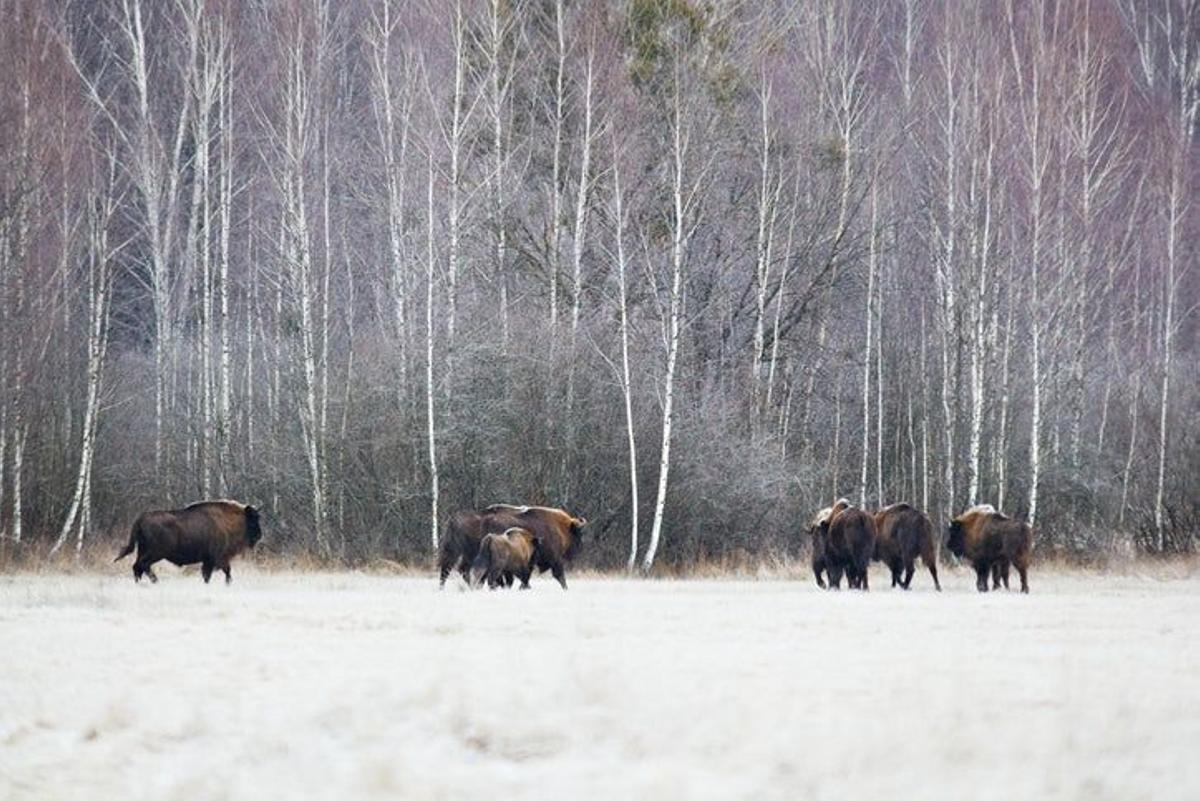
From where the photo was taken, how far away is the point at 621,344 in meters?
33.6

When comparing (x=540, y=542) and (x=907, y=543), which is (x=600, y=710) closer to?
(x=540, y=542)

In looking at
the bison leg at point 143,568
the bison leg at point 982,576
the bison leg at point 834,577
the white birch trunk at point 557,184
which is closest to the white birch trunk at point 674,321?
the white birch trunk at point 557,184

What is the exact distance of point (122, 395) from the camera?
43.7m

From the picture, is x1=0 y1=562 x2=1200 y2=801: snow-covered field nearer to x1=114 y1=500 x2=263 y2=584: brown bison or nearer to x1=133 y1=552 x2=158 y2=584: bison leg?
x1=133 y1=552 x2=158 y2=584: bison leg

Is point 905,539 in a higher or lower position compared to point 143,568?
higher

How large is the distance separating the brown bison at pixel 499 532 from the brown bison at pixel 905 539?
4930 millimetres

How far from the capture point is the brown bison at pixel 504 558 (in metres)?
24.0

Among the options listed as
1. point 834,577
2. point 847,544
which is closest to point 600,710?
point 847,544

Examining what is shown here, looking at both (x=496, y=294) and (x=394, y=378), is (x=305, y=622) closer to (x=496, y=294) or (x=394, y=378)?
(x=394, y=378)

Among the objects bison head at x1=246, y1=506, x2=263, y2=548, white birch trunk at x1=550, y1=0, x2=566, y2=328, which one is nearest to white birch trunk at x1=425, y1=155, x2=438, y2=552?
white birch trunk at x1=550, y1=0, x2=566, y2=328

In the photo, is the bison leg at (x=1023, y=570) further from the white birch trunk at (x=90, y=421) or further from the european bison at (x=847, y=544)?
the white birch trunk at (x=90, y=421)

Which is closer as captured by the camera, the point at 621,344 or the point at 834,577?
the point at 834,577

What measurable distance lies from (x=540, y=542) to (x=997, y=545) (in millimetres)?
6711

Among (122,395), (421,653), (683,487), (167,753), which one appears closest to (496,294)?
(683,487)
